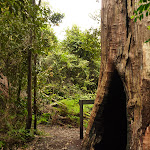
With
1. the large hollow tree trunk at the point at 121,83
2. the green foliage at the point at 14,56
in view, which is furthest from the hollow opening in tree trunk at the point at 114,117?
the green foliage at the point at 14,56

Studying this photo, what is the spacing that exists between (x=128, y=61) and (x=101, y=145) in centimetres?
176

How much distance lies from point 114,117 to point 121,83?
777 millimetres

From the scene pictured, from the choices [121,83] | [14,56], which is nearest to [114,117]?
[121,83]

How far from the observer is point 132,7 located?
2.42 m

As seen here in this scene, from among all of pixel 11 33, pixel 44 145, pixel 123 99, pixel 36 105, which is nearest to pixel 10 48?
pixel 11 33

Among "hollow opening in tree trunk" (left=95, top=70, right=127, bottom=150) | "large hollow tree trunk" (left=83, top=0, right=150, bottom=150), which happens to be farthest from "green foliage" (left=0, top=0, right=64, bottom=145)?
"hollow opening in tree trunk" (left=95, top=70, right=127, bottom=150)

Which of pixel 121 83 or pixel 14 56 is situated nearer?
pixel 121 83

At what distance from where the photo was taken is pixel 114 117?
3.04m

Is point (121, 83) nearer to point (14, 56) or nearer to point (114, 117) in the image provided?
point (114, 117)

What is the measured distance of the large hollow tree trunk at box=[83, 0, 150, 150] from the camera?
2027 mm

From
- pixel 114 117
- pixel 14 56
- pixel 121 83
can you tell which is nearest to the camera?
pixel 121 83

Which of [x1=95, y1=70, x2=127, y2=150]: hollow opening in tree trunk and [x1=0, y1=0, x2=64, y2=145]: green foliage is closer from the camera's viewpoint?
[x1=95, y1=70, x2=127, y2=150]: hollow opening in tree trunk

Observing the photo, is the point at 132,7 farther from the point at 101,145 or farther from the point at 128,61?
the point at 101,145

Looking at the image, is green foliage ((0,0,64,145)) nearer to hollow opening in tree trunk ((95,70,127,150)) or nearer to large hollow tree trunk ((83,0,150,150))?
large hollow tree trunk ((83,0,150,150))
